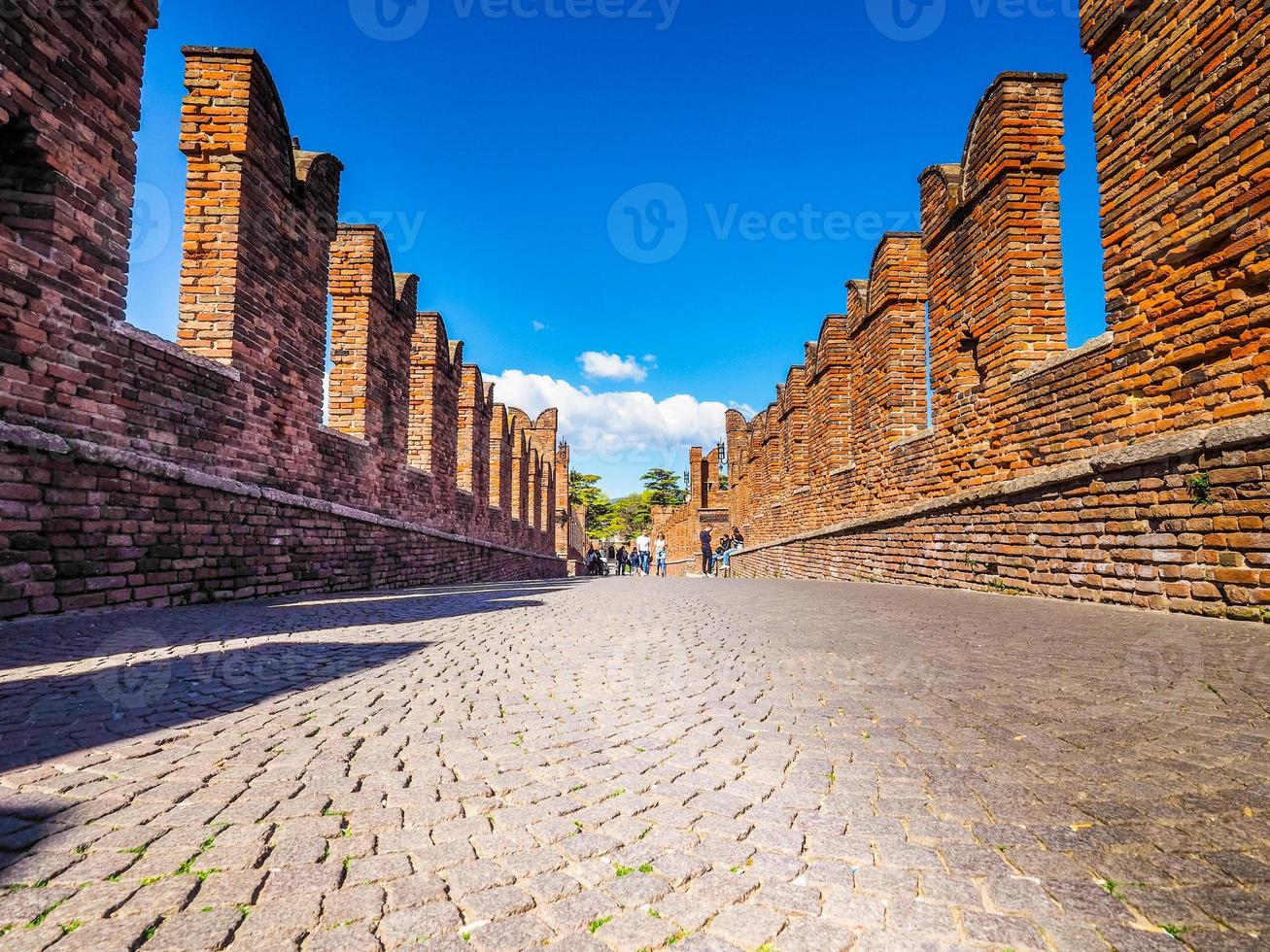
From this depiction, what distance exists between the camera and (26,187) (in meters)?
4.83

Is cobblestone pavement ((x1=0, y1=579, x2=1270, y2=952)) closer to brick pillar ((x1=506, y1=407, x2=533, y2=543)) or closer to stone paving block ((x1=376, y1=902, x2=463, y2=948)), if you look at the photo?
stone paving block ((x1=376, y1=902, x2=463, y2=948))

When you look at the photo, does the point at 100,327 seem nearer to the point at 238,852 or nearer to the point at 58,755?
the point at 58,755

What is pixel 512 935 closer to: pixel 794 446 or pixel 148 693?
pixel 148 693

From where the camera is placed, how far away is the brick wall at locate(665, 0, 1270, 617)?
4543 millimetres

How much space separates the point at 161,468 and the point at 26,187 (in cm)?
228

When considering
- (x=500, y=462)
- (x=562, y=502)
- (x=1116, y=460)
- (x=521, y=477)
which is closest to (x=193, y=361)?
(x=1116, y=460)

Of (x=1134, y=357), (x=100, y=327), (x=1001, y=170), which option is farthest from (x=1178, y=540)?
(x=100, y=327)

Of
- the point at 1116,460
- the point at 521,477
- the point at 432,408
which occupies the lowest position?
the point at 1116,460

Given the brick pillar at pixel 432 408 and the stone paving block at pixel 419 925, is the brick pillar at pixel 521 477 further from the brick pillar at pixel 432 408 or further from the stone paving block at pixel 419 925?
the stone paving block at pixel 419 925

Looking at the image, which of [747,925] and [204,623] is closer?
[747,925]

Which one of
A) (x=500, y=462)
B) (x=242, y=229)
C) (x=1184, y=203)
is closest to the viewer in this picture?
(x=1184, y=203)

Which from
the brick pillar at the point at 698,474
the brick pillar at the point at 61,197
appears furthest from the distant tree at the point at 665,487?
the brick pillar at the point at 61,197

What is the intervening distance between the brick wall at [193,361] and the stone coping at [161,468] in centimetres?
2

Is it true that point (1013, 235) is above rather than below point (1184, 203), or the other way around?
above
